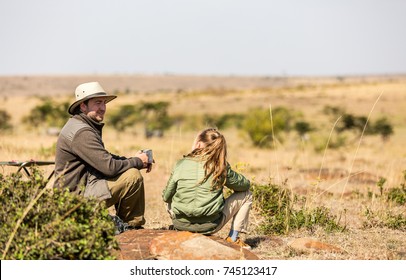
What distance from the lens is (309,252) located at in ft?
19.4

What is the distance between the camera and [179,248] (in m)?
5.30

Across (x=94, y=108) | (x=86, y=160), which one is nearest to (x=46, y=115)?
(x=94, y=108)

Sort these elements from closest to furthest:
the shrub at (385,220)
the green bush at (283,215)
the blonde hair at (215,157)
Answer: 1. the blonde hair at (215,157)
2. the green bush at (283,215)
3. the shrub at (385,220)

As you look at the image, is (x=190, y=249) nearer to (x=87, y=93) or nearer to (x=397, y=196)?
(x=87, y=93)

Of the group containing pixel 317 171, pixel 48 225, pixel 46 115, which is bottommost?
pixel 46 115

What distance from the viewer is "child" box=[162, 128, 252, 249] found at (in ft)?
18.7

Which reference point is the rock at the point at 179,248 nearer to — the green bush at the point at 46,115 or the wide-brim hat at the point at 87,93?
the wide-brim hat at the point at 87,93

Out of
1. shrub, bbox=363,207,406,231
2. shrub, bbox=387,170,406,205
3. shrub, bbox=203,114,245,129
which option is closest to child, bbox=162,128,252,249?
shrub, bbox=363,207,406,231

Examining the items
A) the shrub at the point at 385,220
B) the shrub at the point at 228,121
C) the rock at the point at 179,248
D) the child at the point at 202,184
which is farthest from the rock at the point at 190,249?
the shrub at the point at 228,121

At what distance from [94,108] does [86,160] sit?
54cm

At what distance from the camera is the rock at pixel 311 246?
5.98m

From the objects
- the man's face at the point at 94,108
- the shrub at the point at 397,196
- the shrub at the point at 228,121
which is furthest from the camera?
the shrub at the point at 228,121
